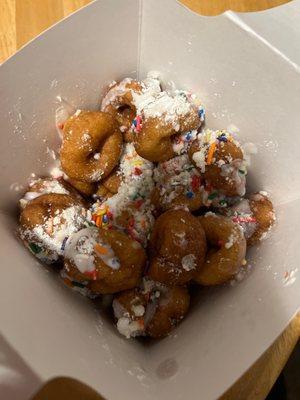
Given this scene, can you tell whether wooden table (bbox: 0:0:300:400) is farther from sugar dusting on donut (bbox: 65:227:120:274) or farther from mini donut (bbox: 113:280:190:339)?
sugar dusting on donut (bbox: 65:227:120:274)

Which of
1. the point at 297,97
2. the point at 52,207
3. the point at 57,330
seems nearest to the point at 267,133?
the point at 297,97

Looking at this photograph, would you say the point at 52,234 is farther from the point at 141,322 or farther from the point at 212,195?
the point at 212,195

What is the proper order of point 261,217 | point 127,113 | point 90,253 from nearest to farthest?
point 90,253 < point 261,217 < point 127,113

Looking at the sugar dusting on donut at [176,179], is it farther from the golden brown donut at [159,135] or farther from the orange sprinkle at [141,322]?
the orange sprinkle at [141,322]

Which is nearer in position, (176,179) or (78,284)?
(78,284)

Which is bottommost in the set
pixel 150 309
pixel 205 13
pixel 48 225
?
pixel 150 309

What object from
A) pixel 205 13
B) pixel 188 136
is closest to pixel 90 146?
pixel 188 136
